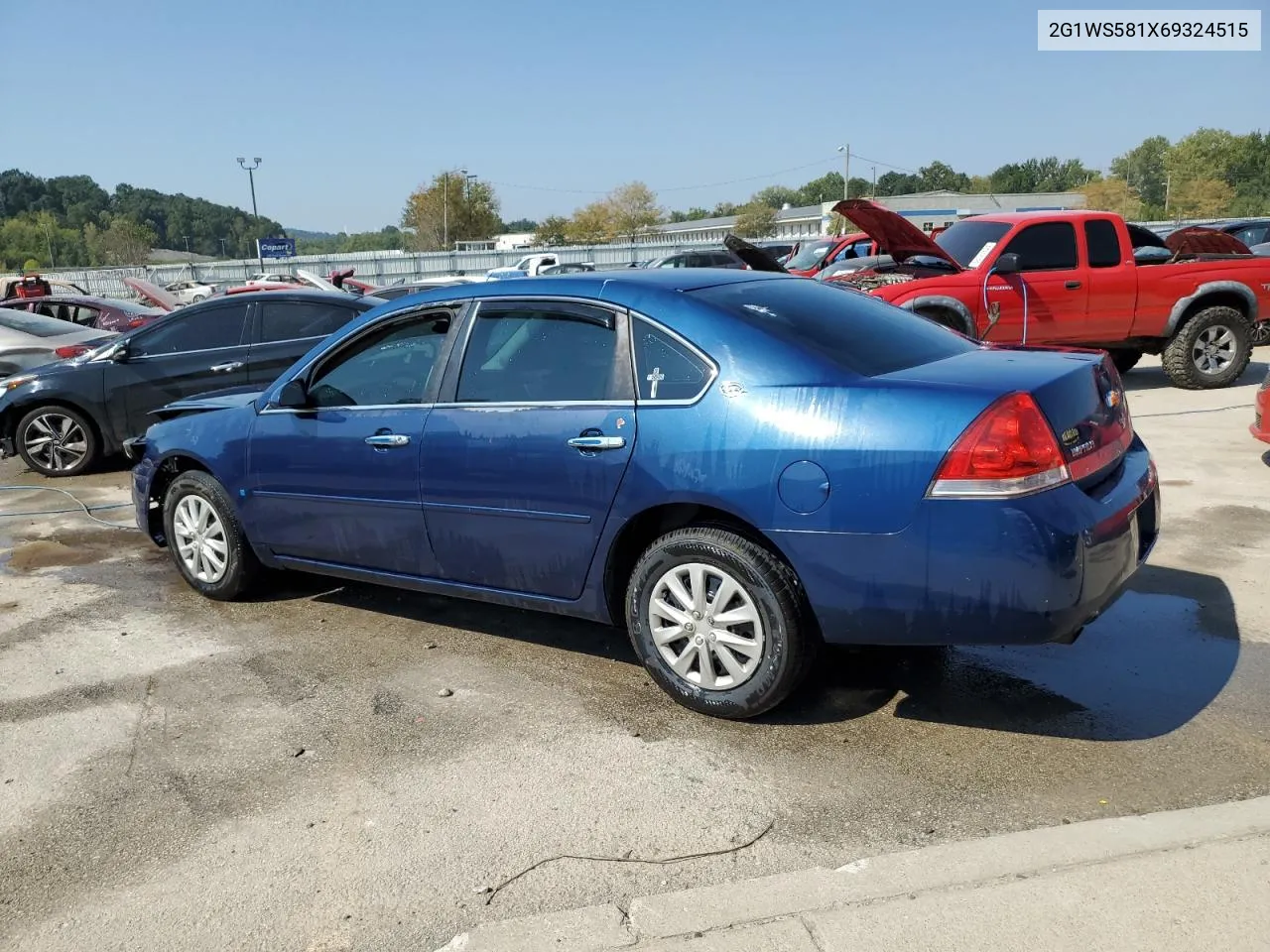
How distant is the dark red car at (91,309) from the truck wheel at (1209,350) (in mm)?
12369

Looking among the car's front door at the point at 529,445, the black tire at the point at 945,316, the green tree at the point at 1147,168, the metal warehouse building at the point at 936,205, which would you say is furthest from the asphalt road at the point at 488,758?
the green tree at the point at 1147,168

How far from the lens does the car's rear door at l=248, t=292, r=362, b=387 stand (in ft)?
30.0

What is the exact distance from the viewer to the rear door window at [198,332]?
9.16m

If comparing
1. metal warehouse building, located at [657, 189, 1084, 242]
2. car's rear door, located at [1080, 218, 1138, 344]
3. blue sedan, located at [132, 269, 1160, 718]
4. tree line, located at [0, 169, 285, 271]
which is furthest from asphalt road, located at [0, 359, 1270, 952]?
tree line, located at [0, 169, 285, 271]

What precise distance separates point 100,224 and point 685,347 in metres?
144

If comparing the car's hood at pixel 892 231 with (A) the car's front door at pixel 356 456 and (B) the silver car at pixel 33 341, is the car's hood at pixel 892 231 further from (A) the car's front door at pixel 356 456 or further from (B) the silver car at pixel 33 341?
(B) the silver car at pixel 33 341

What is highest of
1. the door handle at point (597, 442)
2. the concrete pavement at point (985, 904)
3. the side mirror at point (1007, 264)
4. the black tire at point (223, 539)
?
the side mirror at point (1007, 264)

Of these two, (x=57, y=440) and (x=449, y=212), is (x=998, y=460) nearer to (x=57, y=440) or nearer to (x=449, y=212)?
(x=57, y=440)

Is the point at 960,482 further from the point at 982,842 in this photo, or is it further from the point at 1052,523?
the point at 982,842

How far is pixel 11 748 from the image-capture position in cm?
385

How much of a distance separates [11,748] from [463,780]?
5.77 feet

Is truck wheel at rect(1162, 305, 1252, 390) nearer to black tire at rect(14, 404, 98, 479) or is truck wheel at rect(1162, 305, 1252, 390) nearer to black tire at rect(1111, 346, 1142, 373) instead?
black tire at rect(1111, 346, 1142, 373)

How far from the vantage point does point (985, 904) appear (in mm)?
2645

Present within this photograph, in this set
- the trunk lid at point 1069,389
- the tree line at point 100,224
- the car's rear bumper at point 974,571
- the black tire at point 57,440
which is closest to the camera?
the car's rear bumper at point 974,571
